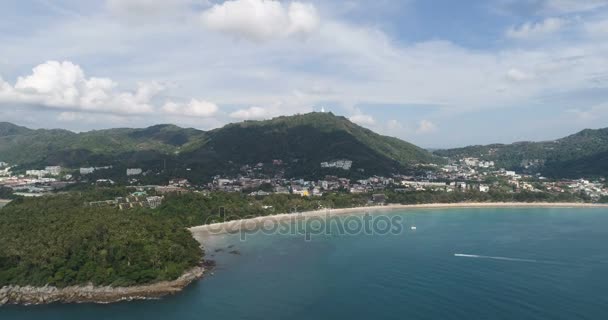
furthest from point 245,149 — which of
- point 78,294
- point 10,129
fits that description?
point 10,129

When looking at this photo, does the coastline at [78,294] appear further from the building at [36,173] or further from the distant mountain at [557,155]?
the distant mountain at [557,155]

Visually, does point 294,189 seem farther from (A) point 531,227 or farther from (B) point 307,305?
(B) point 307,305

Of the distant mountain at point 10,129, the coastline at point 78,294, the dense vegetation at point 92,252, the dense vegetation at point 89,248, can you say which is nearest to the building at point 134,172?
the dense vegetation at point 89,248

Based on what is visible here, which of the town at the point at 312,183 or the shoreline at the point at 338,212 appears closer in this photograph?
the shoreline at the point at 338,212

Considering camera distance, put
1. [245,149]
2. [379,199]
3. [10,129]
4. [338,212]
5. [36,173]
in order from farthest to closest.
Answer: [10,129]
[245,149]
[36,173]
[379,199]
[338,212]

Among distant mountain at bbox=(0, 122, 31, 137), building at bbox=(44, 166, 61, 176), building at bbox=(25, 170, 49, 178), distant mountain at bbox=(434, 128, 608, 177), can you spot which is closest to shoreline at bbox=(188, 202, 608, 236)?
distant mountain at bbox=(434, 128, 608, 177)

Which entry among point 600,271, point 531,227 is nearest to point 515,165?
point 531,227

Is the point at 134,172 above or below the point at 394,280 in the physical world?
above

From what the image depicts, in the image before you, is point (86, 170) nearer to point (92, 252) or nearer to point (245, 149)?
point (245, 149)
